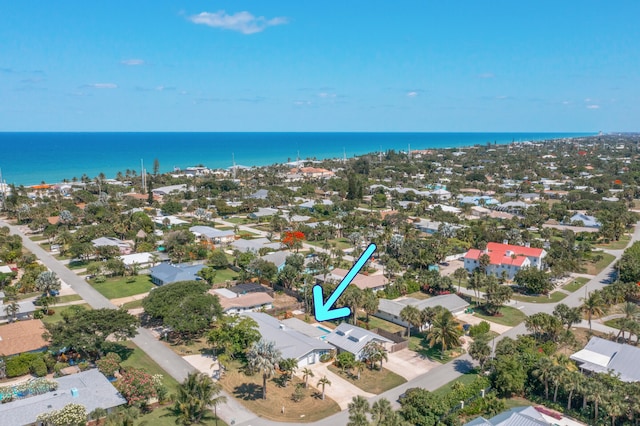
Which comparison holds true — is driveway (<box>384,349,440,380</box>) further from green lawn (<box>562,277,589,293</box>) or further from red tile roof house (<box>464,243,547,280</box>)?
green lawn (<box>562,277,589,293</box>)

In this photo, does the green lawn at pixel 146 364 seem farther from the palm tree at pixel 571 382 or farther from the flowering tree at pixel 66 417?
the palm tree at pixel 571 382

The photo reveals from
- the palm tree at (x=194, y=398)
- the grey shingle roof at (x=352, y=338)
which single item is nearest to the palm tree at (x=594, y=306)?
the grey shingle roof at (x=352, y=338)

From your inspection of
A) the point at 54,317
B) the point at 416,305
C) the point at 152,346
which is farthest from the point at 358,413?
the point at 54,317

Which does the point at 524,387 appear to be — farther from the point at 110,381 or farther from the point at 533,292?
the point at 110,381

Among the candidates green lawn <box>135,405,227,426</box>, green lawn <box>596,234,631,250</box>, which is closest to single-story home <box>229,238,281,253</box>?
green lawn <box>135,405,227,426</box>

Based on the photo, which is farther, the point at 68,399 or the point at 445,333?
the point at 445,333

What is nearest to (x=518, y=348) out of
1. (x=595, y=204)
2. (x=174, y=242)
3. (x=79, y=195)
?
(x=174, y=242)

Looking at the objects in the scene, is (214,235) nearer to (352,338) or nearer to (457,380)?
(352,338)
